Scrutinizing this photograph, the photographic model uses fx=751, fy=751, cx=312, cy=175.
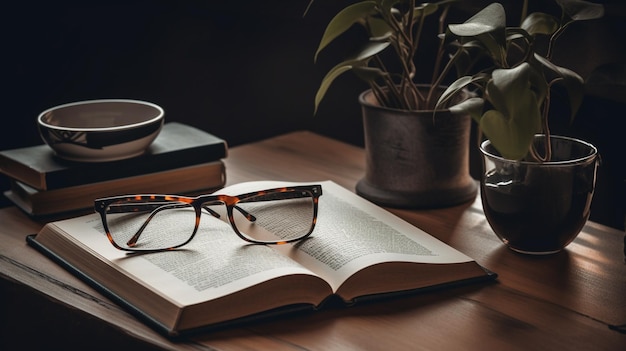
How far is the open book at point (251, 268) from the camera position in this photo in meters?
0.77

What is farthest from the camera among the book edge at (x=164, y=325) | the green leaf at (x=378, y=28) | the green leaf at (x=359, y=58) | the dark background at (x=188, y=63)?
the dark background at (x=188, y=63)

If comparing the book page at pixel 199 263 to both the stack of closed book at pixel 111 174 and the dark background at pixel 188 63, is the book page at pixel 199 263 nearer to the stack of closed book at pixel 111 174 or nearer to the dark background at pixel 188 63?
the stack of closed book at pixel 111 174

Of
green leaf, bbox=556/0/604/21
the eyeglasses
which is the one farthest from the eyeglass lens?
green leaf, bbox=556/0/604/21

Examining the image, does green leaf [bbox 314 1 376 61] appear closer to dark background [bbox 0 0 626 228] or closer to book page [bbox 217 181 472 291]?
book page [bbox 217 181 472 291]

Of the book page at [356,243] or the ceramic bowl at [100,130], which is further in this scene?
the ceramic bowl at [100,130]

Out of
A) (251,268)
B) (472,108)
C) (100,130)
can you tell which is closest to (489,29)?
(472,108)

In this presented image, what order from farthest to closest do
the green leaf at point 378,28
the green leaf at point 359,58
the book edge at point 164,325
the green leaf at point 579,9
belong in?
the green leaf at point 378,28
the green leaf at point 359,58
the green leaf at point 579,9
the book edge at point 164,325

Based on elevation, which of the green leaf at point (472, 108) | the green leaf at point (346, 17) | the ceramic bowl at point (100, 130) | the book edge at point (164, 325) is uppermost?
the green leaf at point (346, 17)

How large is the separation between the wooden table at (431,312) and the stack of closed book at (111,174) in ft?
0.18

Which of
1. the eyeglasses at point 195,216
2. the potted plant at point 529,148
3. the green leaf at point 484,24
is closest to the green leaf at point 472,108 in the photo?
the potted plant at point 529,148

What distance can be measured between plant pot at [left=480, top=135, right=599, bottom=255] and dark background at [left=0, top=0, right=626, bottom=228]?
0.41 metres

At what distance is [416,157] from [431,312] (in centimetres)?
34

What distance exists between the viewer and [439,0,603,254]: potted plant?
0.79 m

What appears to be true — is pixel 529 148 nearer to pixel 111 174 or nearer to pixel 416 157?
pixel 416 157
